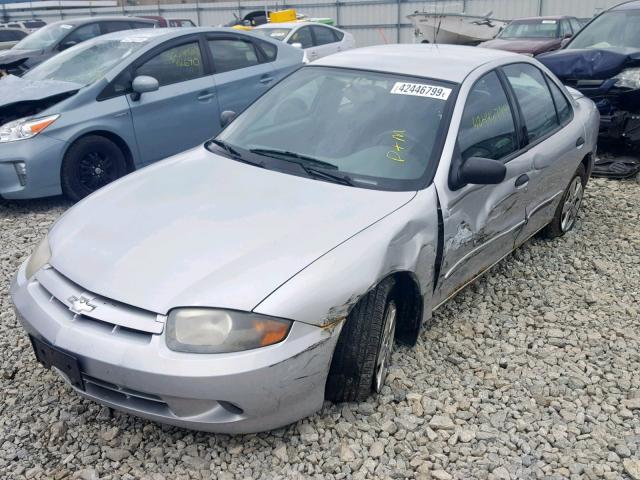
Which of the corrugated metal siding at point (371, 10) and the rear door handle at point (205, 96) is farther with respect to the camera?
the corrugated metal siding at point (371, 10)

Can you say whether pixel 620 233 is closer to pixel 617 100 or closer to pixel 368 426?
pixel 617 100

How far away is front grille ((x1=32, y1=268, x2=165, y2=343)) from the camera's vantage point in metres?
2.27

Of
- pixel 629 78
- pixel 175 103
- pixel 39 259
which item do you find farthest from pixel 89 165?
pixel 629 78

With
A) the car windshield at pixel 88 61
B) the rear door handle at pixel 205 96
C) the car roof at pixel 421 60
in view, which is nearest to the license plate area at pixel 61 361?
the car roof at pixel 421 60

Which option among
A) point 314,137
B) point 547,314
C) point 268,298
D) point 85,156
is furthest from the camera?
point 85,156

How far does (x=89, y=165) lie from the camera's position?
5.50 metres

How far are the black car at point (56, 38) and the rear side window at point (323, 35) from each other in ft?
10.9

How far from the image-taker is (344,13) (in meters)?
24.3

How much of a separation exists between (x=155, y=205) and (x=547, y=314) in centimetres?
235

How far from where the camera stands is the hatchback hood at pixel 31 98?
5305 millimetres

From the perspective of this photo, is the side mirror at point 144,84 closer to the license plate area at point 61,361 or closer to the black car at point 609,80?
the license plate area at point 61,361

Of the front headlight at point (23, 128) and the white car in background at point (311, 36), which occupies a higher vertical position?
the front headlight at point (23, 128)

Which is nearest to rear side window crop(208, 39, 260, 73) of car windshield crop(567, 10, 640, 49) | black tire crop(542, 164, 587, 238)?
black tire crop(542, 164, 587, 238)

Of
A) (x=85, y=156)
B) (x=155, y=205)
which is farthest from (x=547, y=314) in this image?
(x=85, y=156)
